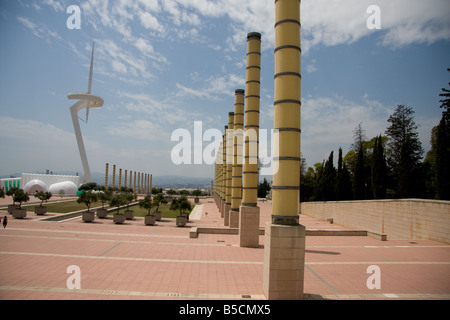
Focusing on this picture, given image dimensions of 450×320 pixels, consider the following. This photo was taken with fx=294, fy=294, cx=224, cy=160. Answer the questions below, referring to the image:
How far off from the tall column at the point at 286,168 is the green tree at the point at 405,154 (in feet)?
75.9

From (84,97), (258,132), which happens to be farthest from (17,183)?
(258,132)

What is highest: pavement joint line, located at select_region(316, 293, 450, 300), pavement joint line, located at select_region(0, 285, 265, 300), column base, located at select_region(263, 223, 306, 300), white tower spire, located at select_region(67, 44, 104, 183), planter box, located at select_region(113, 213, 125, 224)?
white tower spire, located at select_region(67, 44, 104, 183)

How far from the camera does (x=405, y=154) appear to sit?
27391 mm

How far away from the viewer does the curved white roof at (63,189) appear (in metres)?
58.4

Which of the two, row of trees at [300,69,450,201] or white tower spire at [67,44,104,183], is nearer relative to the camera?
row of trees at [300,69,450,201]

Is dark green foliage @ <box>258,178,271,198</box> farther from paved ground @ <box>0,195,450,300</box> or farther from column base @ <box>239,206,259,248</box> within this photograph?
column base @ <box>239,206,259,248</box>

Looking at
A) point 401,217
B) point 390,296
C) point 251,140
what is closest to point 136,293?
point 390,296

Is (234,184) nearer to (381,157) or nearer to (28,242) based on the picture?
(28,242)

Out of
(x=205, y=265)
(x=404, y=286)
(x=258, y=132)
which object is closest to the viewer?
(x=404, y=286)

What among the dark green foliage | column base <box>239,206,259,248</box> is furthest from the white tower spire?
column base <box>239,206,259,248</box>

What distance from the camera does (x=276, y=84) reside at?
9.07 metres

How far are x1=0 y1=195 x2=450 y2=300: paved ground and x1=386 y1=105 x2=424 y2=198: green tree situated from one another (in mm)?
11593

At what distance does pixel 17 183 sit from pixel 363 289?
74751 millimetres

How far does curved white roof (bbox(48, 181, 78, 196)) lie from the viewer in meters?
58.4
